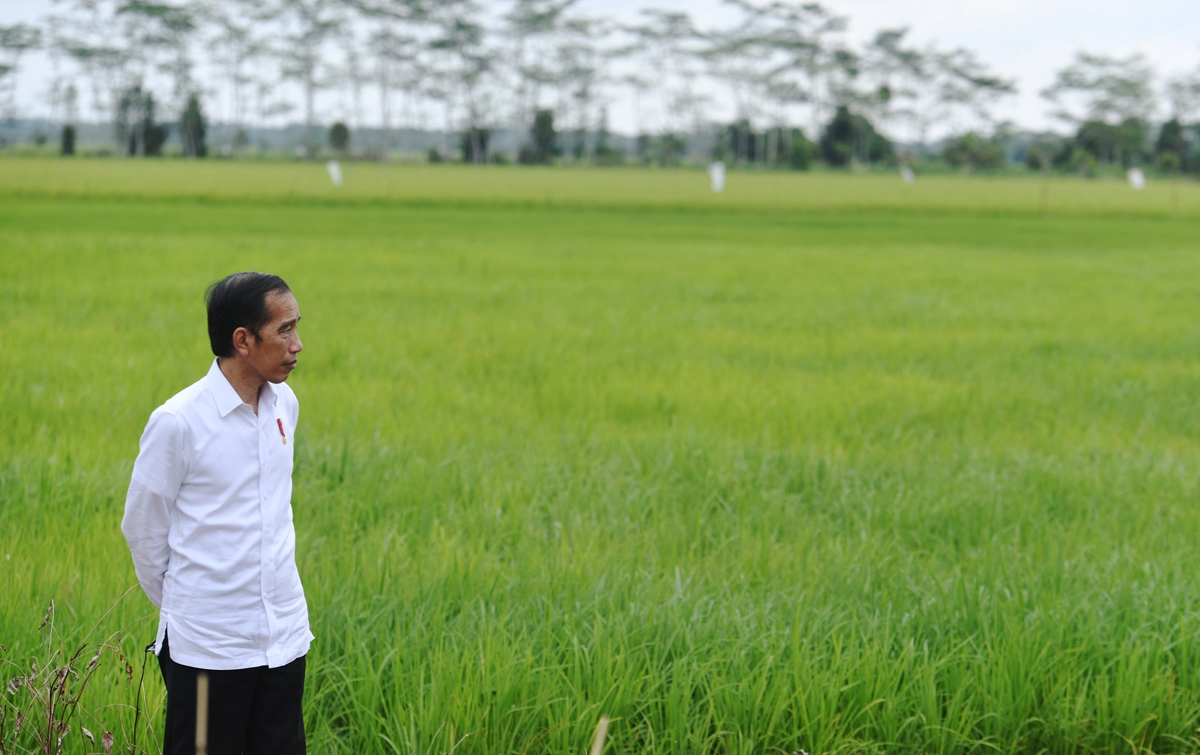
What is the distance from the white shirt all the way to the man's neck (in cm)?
1

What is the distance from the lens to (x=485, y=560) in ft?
11.7

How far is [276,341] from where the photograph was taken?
1.58 meters

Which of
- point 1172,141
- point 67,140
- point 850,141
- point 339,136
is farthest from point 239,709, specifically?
point 1172,141

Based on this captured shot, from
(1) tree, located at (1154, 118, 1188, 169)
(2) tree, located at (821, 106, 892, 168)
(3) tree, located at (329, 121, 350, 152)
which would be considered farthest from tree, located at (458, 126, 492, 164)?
(1) tree, located at (1154, 118, 1188, 169)

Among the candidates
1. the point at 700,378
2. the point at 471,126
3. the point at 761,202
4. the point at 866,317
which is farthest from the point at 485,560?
the point at 471,126

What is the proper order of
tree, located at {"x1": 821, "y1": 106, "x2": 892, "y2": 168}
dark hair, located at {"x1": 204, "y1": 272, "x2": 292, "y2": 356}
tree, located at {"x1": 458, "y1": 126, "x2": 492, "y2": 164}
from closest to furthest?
dark hair, located at {"x1": 204, "y1": 272, "x2": 292, "y2": 356}
tree, located at {"x1": 458, "y1": 126, "x2": 492, "y2": 164}
tree, located at {"x1": 821, "y1": 106, "x2": 892, "y2": 168}

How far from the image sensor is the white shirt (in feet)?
5.20

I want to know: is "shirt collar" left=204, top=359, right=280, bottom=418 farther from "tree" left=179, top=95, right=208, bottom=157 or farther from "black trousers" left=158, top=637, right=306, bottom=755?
"tree" left=179, top=95, right=208, bottom=157

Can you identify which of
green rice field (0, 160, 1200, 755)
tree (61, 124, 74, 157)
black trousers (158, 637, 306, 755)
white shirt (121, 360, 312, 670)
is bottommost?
green rice field (0, 160, 1200, 755)

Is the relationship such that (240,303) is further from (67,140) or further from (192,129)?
(192,129)

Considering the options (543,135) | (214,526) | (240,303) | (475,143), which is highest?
(543,135)

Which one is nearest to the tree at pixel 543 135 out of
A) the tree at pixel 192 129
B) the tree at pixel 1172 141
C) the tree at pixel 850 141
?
the tree at pixel 850 141

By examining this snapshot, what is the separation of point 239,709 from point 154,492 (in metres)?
0.37

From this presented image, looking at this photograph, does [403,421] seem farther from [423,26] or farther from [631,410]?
[423,26]
